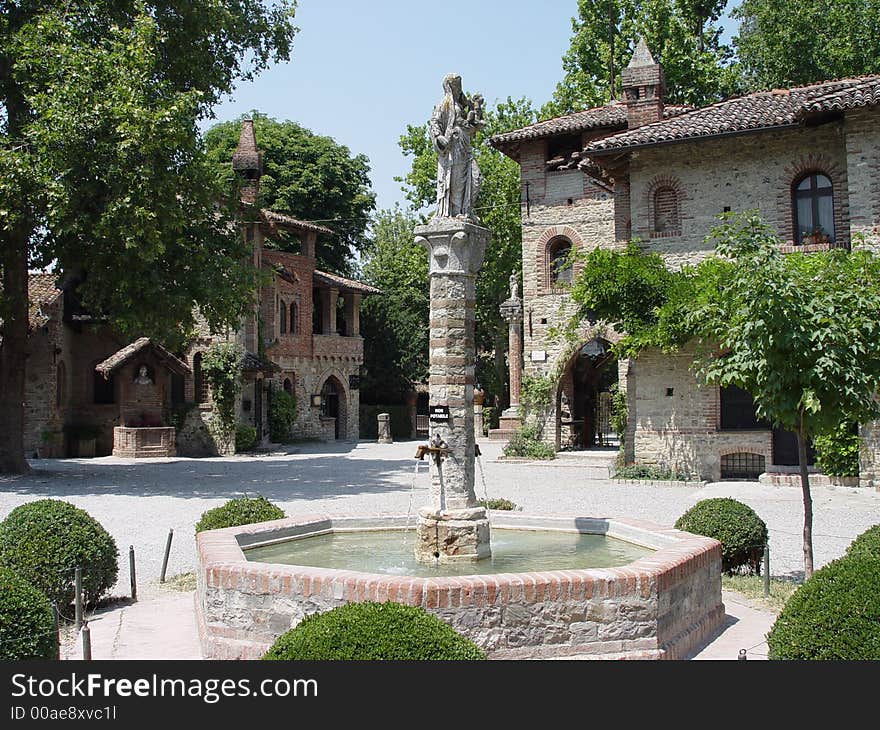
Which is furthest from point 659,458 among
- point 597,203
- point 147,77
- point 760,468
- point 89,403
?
point 89,403

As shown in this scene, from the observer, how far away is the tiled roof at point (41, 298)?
3075 cm

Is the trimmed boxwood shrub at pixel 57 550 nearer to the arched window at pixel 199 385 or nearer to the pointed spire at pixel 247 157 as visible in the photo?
the arched window at pixel 199 385

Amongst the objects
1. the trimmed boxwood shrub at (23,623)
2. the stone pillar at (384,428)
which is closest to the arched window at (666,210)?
the trimmed boxwood shrub at (23,623)

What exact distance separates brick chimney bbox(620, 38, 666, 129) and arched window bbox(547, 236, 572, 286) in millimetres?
4278

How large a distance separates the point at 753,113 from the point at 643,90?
196 inches

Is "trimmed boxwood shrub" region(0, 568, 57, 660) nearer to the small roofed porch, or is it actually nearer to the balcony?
the small roofed porch

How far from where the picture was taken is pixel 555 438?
27.6m

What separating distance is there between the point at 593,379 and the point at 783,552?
2285 cm

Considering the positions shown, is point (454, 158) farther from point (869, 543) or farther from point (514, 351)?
point (514, 351)

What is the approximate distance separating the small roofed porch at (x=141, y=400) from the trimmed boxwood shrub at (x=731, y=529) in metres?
24.3

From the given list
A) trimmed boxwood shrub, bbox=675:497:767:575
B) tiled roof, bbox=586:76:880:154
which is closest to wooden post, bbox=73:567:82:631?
trimmed boxwood shrub, bbox=675:497:767:575

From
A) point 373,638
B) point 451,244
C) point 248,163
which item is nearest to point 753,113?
point 451,244

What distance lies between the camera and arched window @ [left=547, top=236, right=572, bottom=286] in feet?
89.7

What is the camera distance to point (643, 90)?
25703 mm
